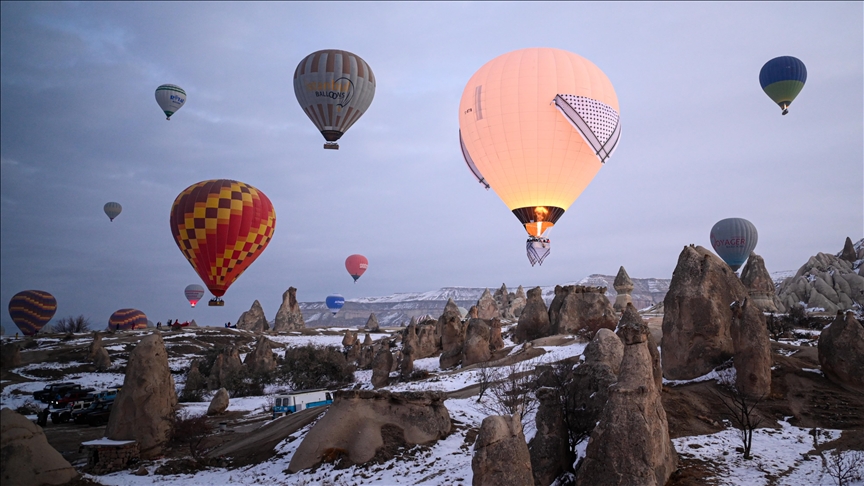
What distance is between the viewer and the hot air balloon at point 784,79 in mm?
42531

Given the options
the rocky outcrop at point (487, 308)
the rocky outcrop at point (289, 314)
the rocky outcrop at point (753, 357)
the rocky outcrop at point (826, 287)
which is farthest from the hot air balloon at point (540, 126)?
the rocky outcrop at point (289, 314)

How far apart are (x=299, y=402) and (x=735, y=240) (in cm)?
5184

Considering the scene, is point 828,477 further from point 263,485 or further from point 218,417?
point 218,417

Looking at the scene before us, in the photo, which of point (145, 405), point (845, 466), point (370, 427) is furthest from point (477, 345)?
point (845, 466)

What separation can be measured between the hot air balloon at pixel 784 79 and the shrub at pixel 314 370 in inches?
1607

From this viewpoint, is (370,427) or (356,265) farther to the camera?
(356,265)

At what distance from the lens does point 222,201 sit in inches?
1123

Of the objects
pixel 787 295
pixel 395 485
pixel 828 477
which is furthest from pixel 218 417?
pixel 787 295

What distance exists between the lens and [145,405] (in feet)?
58.5

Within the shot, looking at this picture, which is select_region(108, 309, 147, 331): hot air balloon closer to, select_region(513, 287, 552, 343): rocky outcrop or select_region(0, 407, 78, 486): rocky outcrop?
select_region(513, 287, 552, 343): rocky outcrop

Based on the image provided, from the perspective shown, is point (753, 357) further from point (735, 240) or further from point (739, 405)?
point (735, 240)

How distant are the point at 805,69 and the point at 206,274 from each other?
47509mm

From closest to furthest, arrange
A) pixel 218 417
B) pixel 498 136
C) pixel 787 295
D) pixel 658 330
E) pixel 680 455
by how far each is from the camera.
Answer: pixel 680 455
pixel 218 417
pixel 498 136
pixel 658 330
pixel 787 295

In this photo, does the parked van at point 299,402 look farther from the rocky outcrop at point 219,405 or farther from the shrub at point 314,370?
the shrub at point 314,370
